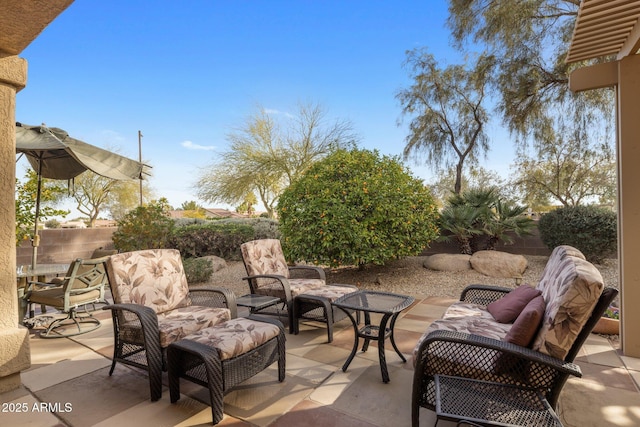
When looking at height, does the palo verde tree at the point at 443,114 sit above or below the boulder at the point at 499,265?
above

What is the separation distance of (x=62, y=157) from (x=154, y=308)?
146 inches

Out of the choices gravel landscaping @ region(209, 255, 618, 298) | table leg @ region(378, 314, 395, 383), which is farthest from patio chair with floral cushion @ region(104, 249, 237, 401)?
gravel landscaping @ region(209, 255, 618, 298)

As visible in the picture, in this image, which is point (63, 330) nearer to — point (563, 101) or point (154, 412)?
point (154, 412)

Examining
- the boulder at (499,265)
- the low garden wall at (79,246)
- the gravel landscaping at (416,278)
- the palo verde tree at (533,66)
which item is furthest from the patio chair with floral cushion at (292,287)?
the palo verde tree at (533,66)

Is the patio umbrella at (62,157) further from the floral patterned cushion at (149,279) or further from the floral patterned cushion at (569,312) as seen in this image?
the floral patterned cushion at (569,312)

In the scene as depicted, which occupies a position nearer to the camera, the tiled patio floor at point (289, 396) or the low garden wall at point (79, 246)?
the tiled patio floor at point (289, 396)

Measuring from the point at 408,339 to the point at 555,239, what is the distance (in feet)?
16.5

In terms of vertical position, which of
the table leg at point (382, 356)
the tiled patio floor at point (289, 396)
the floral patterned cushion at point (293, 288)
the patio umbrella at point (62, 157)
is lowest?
the tiled patio floor at point (289, 396)

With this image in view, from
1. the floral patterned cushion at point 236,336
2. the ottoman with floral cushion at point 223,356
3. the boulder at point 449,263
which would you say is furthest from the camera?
the boulder at point 449,263

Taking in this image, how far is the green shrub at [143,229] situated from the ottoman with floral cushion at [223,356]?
4.34m

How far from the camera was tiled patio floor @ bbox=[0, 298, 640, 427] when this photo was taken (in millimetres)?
2148

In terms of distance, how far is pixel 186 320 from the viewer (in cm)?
279

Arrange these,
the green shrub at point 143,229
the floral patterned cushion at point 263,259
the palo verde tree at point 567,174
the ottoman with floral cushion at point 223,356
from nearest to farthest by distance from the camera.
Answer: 1. the ottoman with floral cushion at point 223,356
2. the floral patterned cushion at point 263,259
3. the green shrub at point 143,229
4. the palo verde tree at point 567,174

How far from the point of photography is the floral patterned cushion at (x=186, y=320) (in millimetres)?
2541
